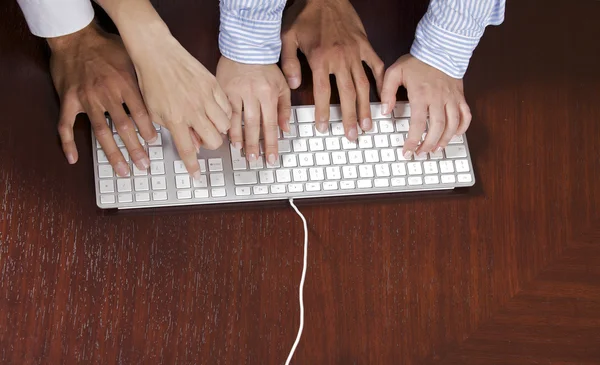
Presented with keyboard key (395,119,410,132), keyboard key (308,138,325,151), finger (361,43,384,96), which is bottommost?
keyboard key (308,138,325,151)

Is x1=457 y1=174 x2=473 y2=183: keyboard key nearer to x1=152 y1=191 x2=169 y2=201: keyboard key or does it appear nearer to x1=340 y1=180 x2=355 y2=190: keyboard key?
x1=340 y1=180 x2=355 y2=190: keyboard key

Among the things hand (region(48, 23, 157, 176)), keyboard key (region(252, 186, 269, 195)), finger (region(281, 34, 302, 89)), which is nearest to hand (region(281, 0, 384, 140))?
finger (region(281, 34, 302, 89))

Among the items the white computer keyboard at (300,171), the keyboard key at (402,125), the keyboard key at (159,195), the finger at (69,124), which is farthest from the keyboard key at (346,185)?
the finger at (69,124)

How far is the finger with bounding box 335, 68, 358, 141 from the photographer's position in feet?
2.89

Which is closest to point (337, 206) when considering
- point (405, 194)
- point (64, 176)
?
point (405, 194)

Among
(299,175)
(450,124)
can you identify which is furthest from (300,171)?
(450,124)

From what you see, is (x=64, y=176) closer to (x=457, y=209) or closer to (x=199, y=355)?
(x=199, y=355)

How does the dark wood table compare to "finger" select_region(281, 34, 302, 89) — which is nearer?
the dark wood table

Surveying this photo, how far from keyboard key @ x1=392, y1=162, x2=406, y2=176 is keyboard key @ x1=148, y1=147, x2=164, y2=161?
0.28 meters

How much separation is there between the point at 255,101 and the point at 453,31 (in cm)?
29

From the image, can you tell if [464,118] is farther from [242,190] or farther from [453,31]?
[242,190]

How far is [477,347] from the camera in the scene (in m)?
0.82

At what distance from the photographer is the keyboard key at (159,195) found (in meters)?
0.83

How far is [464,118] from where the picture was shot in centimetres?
92
